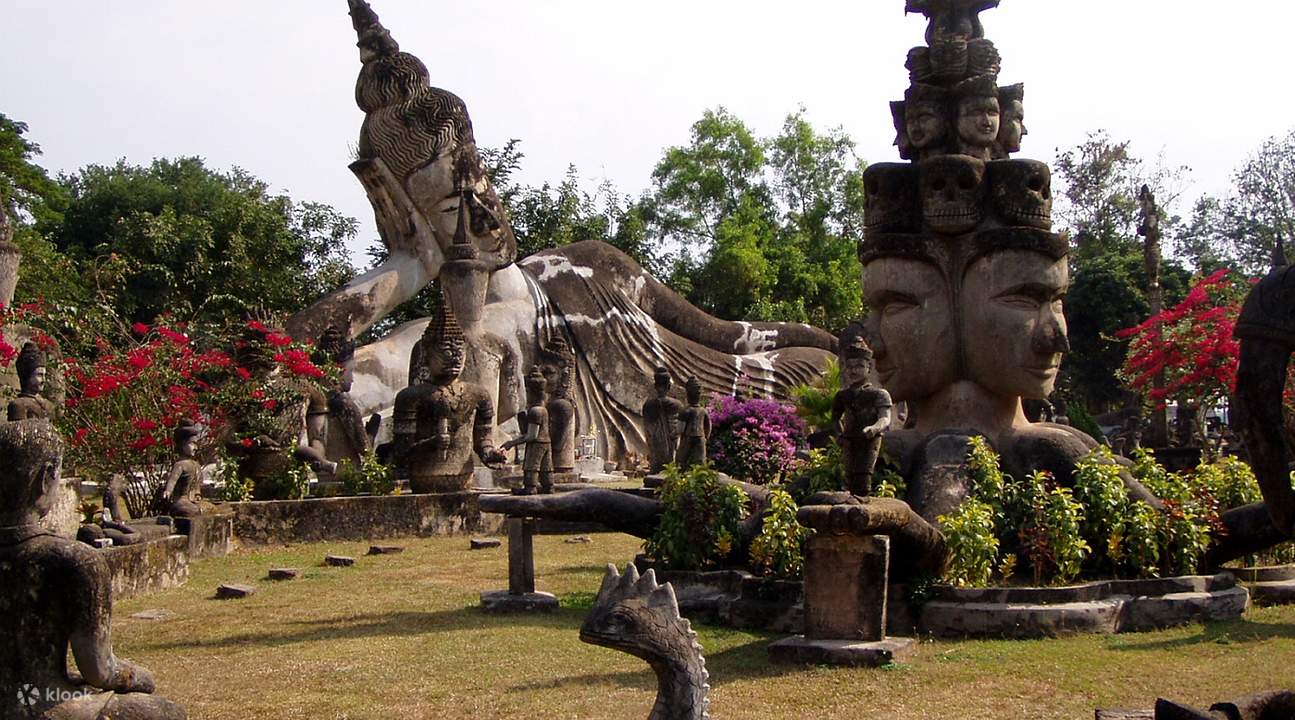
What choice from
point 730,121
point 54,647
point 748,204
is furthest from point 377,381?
point 730,121

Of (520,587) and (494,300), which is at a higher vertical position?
(494,300)

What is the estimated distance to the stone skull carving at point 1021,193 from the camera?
8.96m

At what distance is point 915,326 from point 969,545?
198 cm

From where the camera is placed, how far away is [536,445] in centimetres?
1312

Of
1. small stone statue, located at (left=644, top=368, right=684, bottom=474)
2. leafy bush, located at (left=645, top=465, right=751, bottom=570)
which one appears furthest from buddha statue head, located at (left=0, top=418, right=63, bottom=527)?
small stone statue, located at (left=644, top=368, right=684, bottom=474)

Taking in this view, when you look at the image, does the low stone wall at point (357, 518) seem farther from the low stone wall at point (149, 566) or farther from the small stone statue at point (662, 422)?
the small stone statue at point (662, 422)

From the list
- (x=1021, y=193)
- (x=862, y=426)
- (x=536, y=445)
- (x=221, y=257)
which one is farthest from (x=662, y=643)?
(x=221, y=257)

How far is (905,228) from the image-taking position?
9258 millimetres

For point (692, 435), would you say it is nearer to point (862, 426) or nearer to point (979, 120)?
point (979, 120)

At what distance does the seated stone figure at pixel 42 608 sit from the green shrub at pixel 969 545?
471 centimetres

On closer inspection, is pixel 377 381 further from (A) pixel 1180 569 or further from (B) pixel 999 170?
(A) pixel 1180 569

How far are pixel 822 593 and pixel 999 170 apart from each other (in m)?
3.71

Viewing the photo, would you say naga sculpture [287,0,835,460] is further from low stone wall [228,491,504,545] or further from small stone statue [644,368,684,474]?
low stone wall [228,491,504,545]

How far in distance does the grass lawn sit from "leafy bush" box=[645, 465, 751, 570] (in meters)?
0.79
